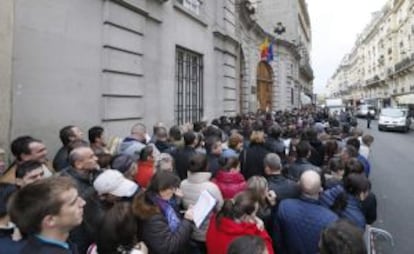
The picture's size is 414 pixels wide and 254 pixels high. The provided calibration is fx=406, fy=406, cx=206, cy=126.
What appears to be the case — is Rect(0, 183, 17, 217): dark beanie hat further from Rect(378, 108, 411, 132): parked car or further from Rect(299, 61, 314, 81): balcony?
Rect(299, 61, 314, 81): balcony

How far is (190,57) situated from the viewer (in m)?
12.2

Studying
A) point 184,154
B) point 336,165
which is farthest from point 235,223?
point 184,154

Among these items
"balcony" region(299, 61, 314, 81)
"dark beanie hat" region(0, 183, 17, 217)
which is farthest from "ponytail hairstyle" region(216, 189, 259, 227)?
"balcony" region(299, 61, 314, 81)

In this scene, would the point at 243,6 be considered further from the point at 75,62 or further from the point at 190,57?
the point at 75,62

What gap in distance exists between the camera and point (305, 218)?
3.54 meters

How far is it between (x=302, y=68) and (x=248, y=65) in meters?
30.6

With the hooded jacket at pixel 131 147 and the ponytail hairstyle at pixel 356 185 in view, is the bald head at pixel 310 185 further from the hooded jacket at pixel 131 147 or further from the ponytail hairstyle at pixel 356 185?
the hooded jacket at pixel 131 147

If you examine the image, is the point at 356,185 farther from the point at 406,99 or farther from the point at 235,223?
the point at 406,99

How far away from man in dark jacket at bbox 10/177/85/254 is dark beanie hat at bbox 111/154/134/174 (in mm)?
1678

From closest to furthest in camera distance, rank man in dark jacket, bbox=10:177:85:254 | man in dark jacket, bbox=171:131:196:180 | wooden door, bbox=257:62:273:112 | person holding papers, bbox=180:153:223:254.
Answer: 1. man in dark jacket, bbox=10:177:85:254
2. person holding papers, bbox=180:153:223:254
3. man in dark jacket, bbox=171:131:196:180
4. wooden door, bbox=257:62:273:112

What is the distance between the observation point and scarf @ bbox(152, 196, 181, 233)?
10.6ft

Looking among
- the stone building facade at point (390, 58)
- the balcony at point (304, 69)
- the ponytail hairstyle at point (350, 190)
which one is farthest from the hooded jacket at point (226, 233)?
the balcony at point (304, 69)

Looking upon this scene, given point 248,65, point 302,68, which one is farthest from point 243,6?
Answer: point 302,68

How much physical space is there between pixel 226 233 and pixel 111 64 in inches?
210
